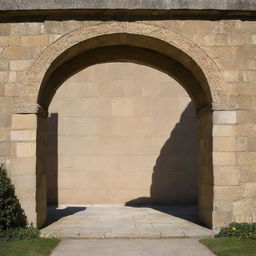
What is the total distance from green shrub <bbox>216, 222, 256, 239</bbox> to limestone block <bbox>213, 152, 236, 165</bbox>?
0.95m

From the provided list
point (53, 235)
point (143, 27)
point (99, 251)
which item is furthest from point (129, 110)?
point (99, 251)

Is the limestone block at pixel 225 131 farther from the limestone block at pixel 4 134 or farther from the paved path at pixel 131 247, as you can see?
the limestone block at pixel 4 134

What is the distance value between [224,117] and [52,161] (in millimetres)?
5396

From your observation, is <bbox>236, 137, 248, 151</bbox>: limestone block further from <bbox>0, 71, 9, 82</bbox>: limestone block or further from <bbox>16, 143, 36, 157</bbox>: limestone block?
<bbox>0, 71, 9, 82</bbox>: limestone block

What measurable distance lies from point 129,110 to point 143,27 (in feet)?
14.0

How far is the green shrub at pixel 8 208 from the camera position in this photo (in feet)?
21.6

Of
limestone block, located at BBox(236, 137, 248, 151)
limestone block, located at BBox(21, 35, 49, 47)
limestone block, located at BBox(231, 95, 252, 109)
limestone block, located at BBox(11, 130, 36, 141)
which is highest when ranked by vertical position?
limestone block, located at BBox(21, 35, 49, 47)

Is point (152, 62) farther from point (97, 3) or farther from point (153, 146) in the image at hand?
point (153, 146)

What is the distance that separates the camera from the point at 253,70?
723 cm

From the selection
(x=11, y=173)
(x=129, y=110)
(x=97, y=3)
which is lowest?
(x=11, y=173)

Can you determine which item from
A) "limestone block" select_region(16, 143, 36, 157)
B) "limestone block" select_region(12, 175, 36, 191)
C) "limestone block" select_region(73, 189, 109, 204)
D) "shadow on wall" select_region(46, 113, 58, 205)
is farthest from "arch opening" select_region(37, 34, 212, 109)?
"limestone block" select_region(73, 189, 109, 204)

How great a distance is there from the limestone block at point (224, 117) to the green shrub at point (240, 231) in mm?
1605

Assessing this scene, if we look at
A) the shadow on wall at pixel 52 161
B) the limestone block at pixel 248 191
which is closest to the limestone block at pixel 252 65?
the limestone block at pixel 248 191

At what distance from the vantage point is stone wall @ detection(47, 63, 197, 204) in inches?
441
